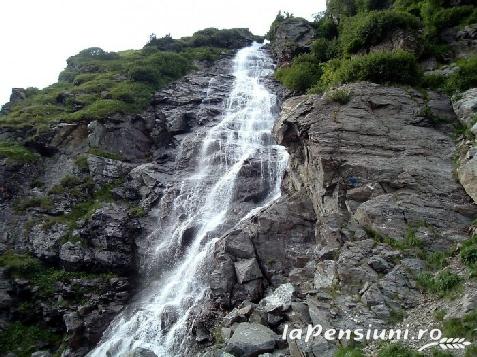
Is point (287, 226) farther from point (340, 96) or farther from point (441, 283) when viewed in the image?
point (441, 283)

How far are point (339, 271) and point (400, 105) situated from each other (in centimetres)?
913

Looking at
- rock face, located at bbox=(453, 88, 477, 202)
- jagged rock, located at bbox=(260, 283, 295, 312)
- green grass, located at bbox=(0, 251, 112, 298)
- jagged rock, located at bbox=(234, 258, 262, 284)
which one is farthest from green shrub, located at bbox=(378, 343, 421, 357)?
green grass, located at bbox=(0, 251, 112, 298)

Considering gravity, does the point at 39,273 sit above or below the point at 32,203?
below

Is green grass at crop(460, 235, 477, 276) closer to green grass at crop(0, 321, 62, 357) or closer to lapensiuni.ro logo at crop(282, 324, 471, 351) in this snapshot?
lapensiuni.ro logo at crop(282, 324, 471, 351)

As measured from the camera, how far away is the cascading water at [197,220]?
60.7 feet

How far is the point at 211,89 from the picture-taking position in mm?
40594

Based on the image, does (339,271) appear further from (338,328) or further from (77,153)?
(77,153)

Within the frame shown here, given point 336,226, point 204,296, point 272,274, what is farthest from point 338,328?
point 204,296

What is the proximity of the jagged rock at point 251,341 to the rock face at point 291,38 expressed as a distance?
111 ft

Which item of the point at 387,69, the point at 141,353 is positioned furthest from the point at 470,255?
the point at 387,69

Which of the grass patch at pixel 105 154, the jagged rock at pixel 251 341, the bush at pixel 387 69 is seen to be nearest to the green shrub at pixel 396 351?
the jagged rock at pixel 251 341

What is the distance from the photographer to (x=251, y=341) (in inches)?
482

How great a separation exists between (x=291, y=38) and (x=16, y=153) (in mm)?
28831

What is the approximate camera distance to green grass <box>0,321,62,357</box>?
20.5 m
